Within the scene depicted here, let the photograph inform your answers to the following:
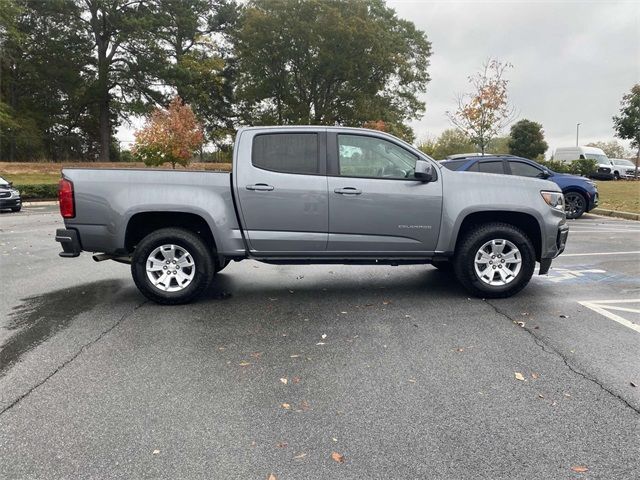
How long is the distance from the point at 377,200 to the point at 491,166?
25.2 ft

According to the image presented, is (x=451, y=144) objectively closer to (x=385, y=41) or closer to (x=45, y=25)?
(x=385, y=41)

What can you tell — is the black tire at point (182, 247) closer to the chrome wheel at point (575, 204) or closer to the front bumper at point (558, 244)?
the front bumper at point (558, 244)

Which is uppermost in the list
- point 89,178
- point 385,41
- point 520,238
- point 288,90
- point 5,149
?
point 385,41

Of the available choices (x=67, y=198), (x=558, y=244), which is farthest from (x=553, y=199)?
(x=67, y=198)

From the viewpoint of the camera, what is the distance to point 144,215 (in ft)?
17.1

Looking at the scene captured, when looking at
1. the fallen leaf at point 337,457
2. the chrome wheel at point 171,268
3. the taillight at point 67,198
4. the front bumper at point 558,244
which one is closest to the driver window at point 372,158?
the front bumper at point 558,244

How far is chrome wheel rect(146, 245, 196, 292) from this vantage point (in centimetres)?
520

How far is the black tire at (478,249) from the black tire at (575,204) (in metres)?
9.63

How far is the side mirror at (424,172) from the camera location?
202 inches

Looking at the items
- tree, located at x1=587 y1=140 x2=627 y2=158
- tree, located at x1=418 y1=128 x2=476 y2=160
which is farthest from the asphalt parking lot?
tree, located at x1=587 y1=140 x2=627 y2=158

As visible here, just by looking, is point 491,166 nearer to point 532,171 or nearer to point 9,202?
point 532,171

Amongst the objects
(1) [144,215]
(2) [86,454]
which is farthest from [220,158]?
(2) [86,454]

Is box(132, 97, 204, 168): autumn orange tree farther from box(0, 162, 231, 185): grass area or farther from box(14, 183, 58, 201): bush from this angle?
box(14, 183, 58, 201): bush

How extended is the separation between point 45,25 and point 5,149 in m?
10.5
